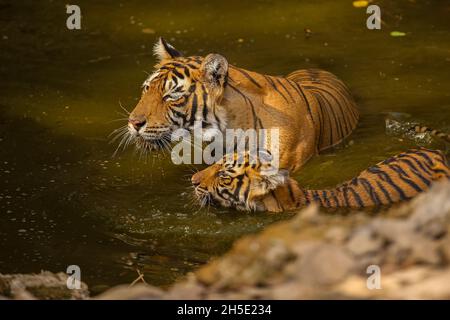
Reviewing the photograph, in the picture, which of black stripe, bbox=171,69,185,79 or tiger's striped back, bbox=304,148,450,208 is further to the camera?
black stripe, bbox=171,69,185,79

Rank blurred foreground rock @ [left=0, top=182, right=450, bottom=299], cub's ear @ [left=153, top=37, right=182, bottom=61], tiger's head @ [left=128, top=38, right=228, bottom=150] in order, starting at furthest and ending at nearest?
cub's ear @ [left=153, top=37, right=182, bottom=61] < tiger's head @ [left=128, top=38, right=228, bottom=150] < blurred foreground rock @ [left=0, top=182, right=450, bottom=299]

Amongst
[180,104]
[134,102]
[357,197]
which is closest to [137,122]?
[180,104]

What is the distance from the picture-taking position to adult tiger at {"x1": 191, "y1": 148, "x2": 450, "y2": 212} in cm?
566

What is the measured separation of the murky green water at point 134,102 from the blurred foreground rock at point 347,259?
180 cm

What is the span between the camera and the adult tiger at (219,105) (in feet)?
20.3

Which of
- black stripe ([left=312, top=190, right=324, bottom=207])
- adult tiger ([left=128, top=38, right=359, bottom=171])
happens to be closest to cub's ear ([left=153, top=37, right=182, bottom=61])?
adult tiger ([left=128, top=38, right=359, bottom=171])

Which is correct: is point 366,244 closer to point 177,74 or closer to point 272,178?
point 272,178

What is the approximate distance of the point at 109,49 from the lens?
8836 mm

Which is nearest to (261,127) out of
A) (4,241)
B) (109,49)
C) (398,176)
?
(398,176)

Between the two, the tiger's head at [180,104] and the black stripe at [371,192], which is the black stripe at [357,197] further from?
the tiger's head at [180,104]

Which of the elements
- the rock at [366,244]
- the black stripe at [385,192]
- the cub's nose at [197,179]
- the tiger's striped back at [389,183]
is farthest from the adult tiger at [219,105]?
the rock at [366,244]

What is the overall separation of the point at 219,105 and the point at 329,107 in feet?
3.37

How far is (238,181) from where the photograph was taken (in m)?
5.71

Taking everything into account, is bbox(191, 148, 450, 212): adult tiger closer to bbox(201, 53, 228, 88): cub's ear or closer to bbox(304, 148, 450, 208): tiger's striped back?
bbox(304, 148, 450, 208): tiger's striped back
